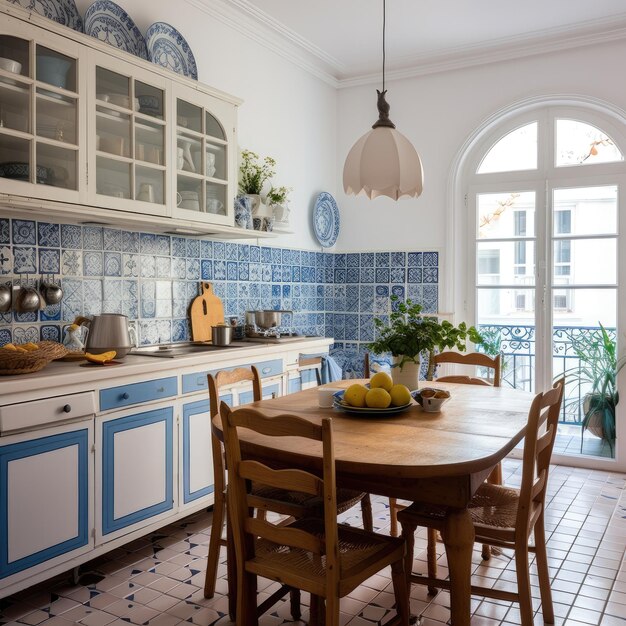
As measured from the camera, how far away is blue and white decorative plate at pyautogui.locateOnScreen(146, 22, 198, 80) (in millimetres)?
3311

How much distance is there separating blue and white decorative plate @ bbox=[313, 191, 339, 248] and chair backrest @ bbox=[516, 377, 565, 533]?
2.99 m

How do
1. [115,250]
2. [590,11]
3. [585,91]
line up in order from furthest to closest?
1. [585,91]
2. [590,11]
3. [115,250]

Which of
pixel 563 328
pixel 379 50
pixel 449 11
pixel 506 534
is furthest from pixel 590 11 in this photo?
pixel 506 534

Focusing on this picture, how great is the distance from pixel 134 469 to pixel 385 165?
65.9 inches

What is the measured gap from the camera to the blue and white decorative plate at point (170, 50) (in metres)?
3.31

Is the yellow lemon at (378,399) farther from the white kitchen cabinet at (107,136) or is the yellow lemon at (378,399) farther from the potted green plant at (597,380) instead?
the potted green plant at (597,380)

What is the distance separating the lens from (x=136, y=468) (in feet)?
9.19

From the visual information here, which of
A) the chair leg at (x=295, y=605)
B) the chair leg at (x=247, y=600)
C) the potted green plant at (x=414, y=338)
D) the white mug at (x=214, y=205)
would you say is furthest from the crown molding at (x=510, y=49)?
the chair leg at (x=247, y=600)

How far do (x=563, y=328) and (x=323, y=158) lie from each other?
2241 mm

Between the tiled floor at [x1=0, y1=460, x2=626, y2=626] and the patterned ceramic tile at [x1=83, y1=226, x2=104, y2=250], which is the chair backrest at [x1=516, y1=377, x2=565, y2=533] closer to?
the tiled floor at [x1=0, y1=460, x2=626, y2=626]

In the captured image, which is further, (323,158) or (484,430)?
(323,158)

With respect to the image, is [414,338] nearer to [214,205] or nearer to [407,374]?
[407,374]

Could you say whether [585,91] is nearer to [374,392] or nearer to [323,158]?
[323,158]

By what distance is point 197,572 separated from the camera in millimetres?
2736
